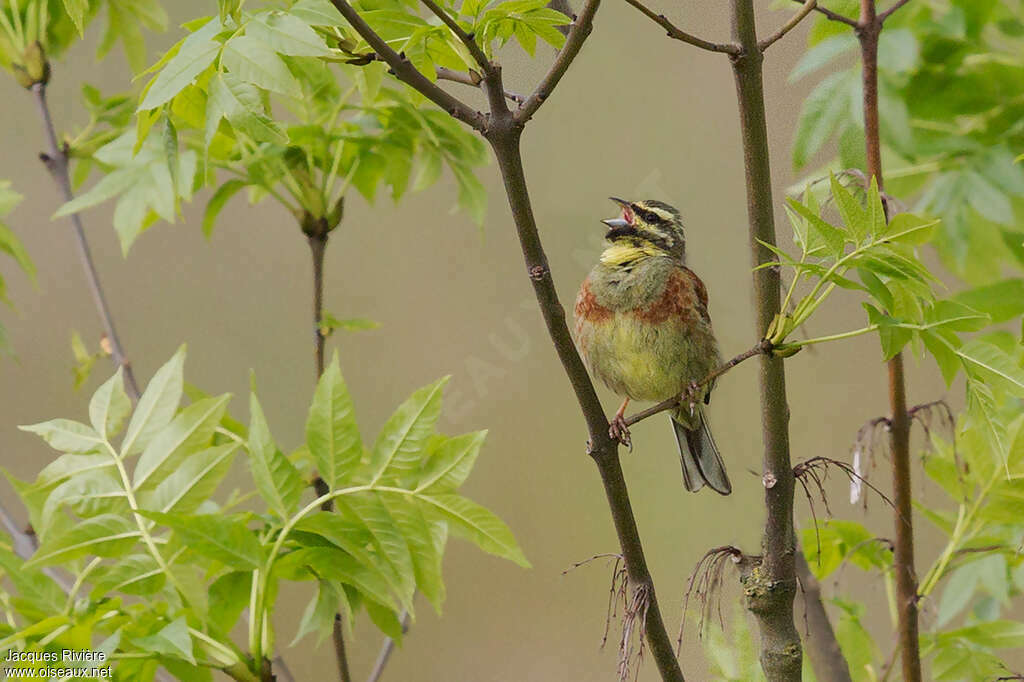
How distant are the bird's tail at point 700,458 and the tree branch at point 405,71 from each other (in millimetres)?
998

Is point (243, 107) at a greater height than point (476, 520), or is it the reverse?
point (243, 107)

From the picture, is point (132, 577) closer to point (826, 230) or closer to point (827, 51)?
point (826, 230)

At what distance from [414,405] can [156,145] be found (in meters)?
0.84

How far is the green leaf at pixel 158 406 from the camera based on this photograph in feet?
4.49

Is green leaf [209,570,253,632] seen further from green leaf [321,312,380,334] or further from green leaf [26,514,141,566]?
green leaf [321,312,380,334]

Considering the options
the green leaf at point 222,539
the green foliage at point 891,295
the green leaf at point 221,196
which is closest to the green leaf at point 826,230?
the green foliage at point 891,295

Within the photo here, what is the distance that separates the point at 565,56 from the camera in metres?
1.01

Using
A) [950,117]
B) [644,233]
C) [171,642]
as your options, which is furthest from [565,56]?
[950,117]

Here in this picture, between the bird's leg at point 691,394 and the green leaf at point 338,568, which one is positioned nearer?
the green leaf at point 338,568

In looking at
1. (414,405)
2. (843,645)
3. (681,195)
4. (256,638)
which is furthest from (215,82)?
(681,195)

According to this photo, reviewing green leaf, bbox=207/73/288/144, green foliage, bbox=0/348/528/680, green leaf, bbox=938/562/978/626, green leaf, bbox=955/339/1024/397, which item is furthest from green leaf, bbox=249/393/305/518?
green leaf, bbox=938/562/978/626

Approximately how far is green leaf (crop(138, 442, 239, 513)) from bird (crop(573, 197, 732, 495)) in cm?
76

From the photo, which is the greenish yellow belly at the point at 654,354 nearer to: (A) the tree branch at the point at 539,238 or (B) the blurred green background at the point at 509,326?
(B) the blurred green background at the point at 509,326

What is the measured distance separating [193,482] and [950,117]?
1.45m
